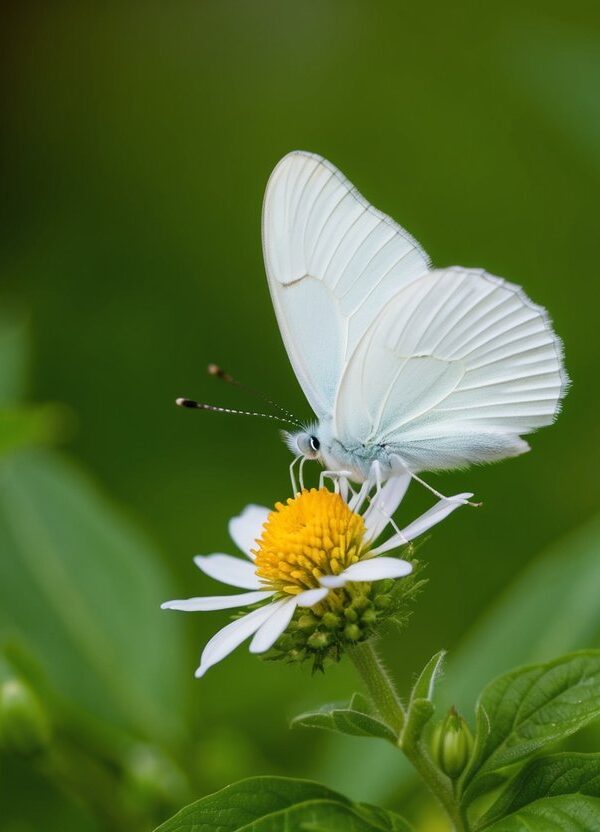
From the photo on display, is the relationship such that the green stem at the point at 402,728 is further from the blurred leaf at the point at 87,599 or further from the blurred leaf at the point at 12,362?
the blurred leaf at the point at 12,362

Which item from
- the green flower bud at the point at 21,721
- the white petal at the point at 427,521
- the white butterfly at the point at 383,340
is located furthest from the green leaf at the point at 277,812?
the green flower bud at the point at 21,721

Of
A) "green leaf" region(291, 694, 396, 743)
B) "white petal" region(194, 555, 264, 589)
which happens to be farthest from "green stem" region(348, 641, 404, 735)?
"white petal" region(194, 555, 264, 589)

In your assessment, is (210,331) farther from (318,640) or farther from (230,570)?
(318,640)

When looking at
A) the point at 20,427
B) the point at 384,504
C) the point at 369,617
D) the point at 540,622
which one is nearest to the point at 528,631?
the point at 540,622

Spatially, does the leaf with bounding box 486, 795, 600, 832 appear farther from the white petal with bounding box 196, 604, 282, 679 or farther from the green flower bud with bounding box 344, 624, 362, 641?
the white petal with bounding box 196, 604, 282, 679

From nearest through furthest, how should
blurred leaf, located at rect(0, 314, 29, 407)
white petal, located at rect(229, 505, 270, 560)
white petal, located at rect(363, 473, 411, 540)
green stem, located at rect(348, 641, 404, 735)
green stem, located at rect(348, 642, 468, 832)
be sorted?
green stem, located at rect(348, 642, 468, 832)
green stem, located at rect(348, 641, 404, 735)
white petal, located at rect(363, 473, 411, 540)
white petal, located at rect(229, 505, 270, 560)
blurred leaf, located at rect(0, 314, 29, 407)
